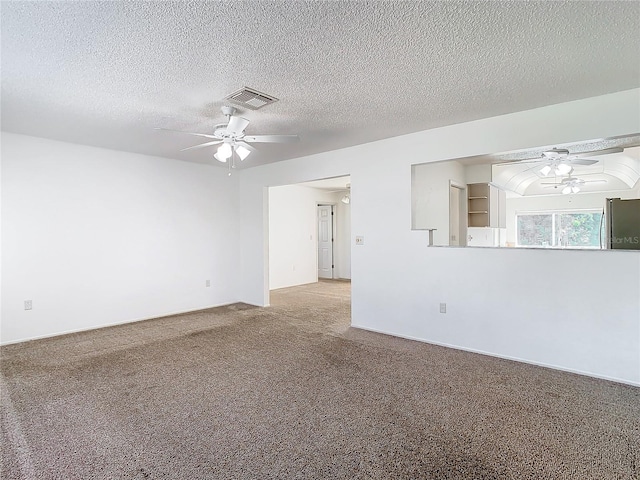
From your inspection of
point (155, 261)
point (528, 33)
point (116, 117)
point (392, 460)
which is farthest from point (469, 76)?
point (155, 261)

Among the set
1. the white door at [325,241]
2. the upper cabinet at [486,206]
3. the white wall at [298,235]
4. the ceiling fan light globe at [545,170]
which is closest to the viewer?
the ceiling fan light globe at [545,170]

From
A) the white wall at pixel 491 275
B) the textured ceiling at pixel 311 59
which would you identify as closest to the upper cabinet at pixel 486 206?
the white wall at pixel 491 275

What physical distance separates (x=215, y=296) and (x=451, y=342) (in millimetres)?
3955

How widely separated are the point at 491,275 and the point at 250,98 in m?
2.88

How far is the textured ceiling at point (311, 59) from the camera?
1.86 meters

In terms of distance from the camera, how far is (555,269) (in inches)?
127

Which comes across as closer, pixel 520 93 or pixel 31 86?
pixel 31 86

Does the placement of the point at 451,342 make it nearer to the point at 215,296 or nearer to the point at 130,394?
the point at 130,394

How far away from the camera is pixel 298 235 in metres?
8.55

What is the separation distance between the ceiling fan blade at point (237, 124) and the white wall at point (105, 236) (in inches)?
105

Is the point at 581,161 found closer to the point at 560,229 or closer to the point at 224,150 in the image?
the point at 560,229

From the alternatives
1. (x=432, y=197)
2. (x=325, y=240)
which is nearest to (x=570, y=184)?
(x=432, y=197)

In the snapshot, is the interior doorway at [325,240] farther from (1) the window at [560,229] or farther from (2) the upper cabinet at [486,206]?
(1) the window at [560,229]

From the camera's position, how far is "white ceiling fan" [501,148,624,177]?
3115 mm
